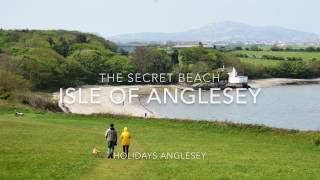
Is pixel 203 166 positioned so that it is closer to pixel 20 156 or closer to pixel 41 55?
pixel 20 156

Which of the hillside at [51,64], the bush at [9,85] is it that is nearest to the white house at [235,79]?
the hillside at [51,64]

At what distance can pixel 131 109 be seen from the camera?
10494 cm

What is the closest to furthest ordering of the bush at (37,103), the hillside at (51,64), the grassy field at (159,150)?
the grassy field at (159,150) → the bush at (37,103) → the hillside at (51,64)

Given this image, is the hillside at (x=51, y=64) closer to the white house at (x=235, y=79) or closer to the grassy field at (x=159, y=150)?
the white house at (x=235, y=79)

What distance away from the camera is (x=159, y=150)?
34.6 metres

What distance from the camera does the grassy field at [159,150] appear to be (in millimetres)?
25703

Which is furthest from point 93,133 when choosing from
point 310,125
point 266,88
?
point 266,88

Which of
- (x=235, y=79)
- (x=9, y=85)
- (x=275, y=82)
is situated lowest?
(x=275, y=82)

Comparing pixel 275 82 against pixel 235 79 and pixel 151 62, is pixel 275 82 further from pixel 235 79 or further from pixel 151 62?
pixel 151 62

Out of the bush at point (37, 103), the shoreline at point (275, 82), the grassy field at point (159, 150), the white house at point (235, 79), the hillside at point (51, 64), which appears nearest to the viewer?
the grassy field at point (159, 150)

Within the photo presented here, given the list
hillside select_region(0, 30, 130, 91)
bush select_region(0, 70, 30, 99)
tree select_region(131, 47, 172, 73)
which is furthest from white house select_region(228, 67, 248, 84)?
bush select_region(0, 70, 30, 99)

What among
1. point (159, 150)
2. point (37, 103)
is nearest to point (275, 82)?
point (37, 103)

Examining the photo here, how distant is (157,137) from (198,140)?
328cm

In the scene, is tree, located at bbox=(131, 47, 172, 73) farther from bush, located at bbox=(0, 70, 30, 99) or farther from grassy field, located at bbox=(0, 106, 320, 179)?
grassy field, located at bbox=(0, 106, 320, 179)
